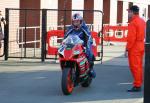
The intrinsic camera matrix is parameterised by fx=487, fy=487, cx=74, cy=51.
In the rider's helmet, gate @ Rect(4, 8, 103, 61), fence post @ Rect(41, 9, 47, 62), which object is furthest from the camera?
gate @ Rect(4, 8, 103, 61)

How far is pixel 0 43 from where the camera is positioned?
1769cm

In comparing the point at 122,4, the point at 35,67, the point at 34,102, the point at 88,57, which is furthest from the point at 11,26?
the point at 122,4

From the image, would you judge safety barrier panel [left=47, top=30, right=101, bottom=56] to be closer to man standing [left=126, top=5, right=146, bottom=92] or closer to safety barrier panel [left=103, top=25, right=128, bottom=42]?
man standing [left=126, top=5, right=146, bottom=92]

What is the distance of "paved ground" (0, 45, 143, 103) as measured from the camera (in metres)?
9.89

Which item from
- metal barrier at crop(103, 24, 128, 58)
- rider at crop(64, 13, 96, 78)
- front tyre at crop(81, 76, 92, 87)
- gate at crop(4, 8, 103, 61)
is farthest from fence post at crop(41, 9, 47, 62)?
metal barrier at crop(103, 24, 128, 58)

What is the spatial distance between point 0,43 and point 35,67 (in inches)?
118

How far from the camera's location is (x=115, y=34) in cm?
2781

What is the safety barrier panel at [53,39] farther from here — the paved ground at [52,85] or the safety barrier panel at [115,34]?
the safety barrier panel at [115,34]

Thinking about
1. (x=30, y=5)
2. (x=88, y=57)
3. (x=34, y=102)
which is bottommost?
(x=34, y=102)

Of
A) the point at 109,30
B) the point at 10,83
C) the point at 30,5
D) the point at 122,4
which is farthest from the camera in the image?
the point at 122,4

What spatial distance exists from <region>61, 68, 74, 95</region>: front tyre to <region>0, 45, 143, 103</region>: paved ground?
130 millimetres

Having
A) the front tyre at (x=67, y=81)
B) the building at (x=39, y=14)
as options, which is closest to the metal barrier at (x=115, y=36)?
the building at (x=39, y=14)

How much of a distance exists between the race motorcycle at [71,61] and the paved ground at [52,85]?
0.89ft

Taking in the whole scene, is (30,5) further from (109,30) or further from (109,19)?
(109,19)
